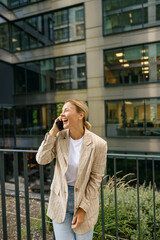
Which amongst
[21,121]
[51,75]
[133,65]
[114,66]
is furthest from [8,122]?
[133,65]

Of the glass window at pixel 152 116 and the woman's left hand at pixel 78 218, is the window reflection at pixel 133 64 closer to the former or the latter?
the glass window at pixel 152 116

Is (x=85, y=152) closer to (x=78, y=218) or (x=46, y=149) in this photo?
(x=46, y=149)

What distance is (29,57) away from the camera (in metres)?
15.4

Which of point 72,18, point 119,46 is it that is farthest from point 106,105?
point 72,18

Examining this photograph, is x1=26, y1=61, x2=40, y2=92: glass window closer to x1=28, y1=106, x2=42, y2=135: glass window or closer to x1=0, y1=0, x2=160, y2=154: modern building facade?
x1=0, y1=0, x2=160, y2=154: modern building facade

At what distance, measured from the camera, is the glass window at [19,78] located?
52.1 ft

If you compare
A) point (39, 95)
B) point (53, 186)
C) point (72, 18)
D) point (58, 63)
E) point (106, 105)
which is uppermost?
point (72, 18)

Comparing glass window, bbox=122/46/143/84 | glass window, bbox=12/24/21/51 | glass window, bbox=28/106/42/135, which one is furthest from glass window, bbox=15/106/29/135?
glass window, bbox=122/46/143/84

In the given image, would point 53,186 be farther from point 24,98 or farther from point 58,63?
point 24,98

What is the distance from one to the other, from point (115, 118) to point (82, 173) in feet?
38.7

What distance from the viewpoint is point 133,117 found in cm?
1245

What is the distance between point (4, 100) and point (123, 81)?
960cm

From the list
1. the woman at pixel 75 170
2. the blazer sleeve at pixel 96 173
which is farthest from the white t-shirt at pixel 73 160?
the blazer sleeve at pixel 96 173

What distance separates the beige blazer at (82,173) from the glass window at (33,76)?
14398 mm
